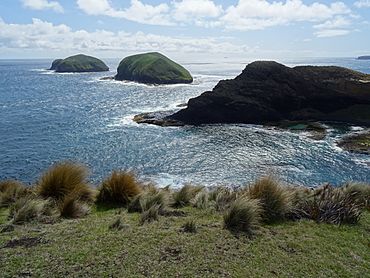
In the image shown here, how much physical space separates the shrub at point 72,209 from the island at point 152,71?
12473 centimetres

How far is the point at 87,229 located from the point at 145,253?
199 cm

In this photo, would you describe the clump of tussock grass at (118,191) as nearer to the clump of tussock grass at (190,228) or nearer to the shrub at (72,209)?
the shrub at (72,209)

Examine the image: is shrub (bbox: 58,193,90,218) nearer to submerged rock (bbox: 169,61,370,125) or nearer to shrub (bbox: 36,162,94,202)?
shrub (bbox: 36,162,94,202)

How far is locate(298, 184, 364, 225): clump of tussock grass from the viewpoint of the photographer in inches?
398

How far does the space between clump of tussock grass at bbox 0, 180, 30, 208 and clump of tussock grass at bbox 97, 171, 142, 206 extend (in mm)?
2413

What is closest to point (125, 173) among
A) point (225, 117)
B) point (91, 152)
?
point (91, 152)

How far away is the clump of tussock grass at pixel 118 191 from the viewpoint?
11.8 metres

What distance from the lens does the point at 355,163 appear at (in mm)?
36094

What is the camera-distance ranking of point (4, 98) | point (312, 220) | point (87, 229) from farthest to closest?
1. point (4, 98)
2. point (312, 220)
3. point (87, 229)

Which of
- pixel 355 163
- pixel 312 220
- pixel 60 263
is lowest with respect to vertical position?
pixel 355 163

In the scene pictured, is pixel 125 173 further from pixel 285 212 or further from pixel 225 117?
pixel 225 117

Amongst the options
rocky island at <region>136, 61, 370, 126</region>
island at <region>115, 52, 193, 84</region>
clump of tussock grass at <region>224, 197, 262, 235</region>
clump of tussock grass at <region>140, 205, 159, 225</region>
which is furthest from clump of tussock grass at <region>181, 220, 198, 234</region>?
island at <region>115, 52, 193, 84</region>

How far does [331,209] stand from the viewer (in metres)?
10.4

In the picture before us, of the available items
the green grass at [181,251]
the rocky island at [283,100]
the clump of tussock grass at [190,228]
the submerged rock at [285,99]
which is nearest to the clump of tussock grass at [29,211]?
the green grass at [181,251]
